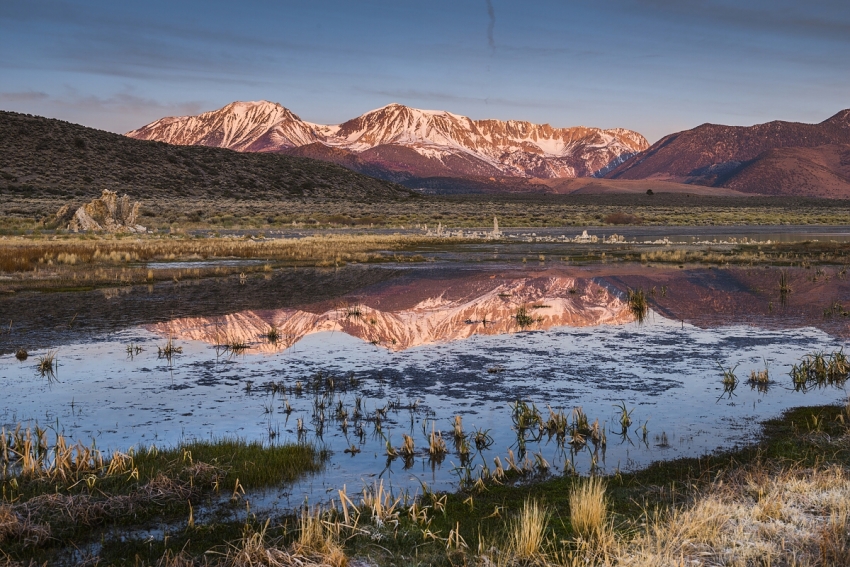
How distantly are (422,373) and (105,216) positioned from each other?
4586cm

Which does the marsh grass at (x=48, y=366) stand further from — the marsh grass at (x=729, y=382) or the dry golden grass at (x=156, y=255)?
the dry golden grass at (x=156, y=255)

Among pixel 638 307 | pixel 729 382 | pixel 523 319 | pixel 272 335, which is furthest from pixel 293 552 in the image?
pixel 638 307

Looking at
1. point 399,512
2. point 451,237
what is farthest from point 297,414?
point 451,237

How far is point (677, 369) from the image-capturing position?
12.7 m

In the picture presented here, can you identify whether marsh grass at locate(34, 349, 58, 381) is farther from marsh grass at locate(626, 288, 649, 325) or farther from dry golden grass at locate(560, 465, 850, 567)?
marsh grass at locate(626, 288, 649, 325)

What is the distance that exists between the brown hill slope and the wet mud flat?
238 feet

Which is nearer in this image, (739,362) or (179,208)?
(739,362)

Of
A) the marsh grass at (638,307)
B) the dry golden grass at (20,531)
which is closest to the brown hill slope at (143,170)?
the marsh grass at (638,307)

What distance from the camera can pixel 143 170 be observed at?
106 meters

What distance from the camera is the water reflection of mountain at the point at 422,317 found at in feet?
53.1

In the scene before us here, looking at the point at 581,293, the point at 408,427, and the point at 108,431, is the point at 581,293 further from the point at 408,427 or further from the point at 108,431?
the point at 108,431

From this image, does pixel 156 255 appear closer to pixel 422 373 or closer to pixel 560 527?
pixel 422 373

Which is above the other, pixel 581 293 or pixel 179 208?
pixel 179 208

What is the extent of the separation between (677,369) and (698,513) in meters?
6.89
